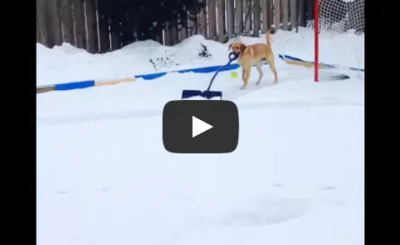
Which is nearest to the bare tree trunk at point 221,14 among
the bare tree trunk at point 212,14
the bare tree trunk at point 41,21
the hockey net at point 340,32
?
the bare tree trunk at point 212,14

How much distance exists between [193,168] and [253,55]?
0.17 m

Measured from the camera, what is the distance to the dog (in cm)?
90

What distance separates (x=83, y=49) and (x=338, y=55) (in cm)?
35

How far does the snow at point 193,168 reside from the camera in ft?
2.97

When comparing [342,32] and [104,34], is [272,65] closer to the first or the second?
[342,32]

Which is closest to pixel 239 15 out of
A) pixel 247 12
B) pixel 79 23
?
pixel 247 12

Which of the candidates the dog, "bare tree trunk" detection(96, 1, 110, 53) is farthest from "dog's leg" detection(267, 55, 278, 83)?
"bare tree trunk" detection(96, 1, 110, 53)

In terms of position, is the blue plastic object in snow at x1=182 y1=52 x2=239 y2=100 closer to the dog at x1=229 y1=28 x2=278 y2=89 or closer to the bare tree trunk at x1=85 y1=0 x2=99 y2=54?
the dog at x1=229 y1=28 x2=278 y2=89

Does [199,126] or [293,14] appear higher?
[293,14]

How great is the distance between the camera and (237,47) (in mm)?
915

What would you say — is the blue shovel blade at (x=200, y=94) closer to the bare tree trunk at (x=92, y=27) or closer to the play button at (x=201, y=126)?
the play button at (x=201, y=126)

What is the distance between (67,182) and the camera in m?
0.92

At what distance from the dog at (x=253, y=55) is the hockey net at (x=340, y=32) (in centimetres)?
7
